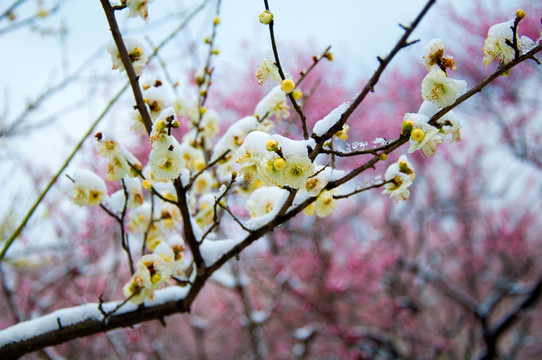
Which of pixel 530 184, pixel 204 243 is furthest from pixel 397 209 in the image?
pixel 204 243

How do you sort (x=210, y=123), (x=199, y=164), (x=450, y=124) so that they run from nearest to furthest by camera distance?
(x=450, y=124)
(x=199, y=164)
(x=210, y=123)

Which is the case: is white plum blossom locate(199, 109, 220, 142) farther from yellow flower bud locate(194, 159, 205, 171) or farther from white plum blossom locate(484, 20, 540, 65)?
white plum blossom locate(484, 20, 540, 65)

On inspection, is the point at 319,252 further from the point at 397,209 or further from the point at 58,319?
the point at 58,319

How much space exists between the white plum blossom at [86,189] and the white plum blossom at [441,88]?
4.36 ft

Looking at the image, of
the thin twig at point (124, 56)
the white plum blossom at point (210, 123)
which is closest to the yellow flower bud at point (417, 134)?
the thin twig at point (124, 56)

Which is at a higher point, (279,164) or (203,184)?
(203,184)

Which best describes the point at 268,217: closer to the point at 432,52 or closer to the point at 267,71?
the point at 267,71

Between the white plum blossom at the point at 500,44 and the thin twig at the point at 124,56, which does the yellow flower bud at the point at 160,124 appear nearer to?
the thin twig at the point at 124,56

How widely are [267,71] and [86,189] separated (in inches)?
35.6

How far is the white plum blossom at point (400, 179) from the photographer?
4.22ft

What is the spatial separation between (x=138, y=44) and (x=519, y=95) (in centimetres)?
767

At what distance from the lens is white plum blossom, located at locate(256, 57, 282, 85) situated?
1.20 metres

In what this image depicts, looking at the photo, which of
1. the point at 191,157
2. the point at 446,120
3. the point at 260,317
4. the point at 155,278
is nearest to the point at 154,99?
the point at 191,157

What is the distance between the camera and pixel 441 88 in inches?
44.3
